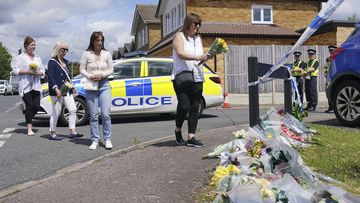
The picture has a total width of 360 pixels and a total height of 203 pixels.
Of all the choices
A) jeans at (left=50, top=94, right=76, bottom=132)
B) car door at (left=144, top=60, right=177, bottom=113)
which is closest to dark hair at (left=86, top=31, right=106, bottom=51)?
jeans at (left=50, top=94, right=76, bottom=132)

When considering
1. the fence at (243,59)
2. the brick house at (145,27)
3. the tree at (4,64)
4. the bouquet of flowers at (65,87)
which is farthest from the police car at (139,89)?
the tree at (4,64)

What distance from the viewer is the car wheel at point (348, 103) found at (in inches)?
344

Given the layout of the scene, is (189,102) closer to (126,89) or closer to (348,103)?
(348,103)

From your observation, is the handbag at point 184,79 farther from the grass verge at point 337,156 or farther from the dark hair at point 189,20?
the grass verge at point 337,156

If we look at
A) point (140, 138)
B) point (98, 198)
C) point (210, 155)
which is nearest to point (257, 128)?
point (210, 155)

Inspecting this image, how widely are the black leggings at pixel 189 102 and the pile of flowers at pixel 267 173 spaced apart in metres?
0.95

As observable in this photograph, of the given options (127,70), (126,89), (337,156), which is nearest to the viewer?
(337,156)

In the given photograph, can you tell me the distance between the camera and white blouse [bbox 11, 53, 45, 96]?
9.23 metres

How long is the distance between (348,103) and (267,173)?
509 centimetres

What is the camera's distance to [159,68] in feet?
39.0

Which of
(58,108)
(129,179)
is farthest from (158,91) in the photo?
(129,179)

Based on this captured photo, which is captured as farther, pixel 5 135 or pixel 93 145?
pixel 5 135

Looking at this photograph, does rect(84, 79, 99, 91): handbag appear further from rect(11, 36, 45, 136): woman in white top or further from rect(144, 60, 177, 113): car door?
rect(144, 60, 177, 113): car door

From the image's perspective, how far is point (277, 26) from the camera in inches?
1105
